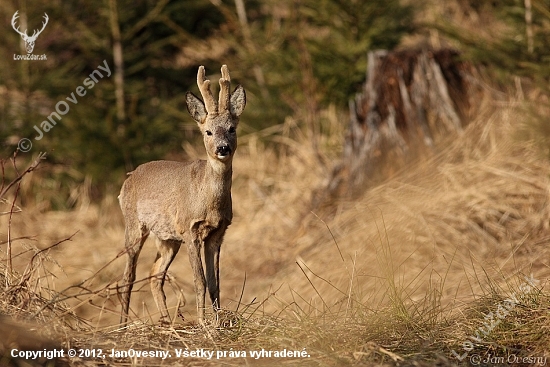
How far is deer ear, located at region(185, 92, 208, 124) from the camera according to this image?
22.0 feet

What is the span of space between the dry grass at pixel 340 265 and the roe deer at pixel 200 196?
304 millimetres

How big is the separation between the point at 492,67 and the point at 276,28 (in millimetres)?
4902

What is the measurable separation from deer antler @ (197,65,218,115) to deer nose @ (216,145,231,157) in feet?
1.45

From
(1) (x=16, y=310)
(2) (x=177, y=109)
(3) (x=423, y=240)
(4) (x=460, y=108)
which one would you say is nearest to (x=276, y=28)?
(2) (x=177, y=109)

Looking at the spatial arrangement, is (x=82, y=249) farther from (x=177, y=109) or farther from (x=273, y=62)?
(x=273, y=62)

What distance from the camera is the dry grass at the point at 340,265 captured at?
18.9 ft

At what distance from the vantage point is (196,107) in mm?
6762

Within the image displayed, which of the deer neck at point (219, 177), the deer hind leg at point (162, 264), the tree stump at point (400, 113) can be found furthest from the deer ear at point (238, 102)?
the tree stump at point (400, 113)

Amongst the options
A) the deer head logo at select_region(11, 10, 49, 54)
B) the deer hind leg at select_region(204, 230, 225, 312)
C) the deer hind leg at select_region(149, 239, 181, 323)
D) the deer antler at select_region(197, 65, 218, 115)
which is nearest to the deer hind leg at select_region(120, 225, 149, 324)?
the deer hind leg at select_region(149, 239, 181, 323)

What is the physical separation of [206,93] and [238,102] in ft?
1.23

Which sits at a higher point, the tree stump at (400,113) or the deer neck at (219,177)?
the tree stump at (400,113)

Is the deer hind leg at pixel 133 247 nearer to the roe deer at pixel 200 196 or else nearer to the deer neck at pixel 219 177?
the roe deer at pixel 200 196

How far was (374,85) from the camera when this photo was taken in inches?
474

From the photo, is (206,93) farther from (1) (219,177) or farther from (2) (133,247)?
(2) (133,247)
